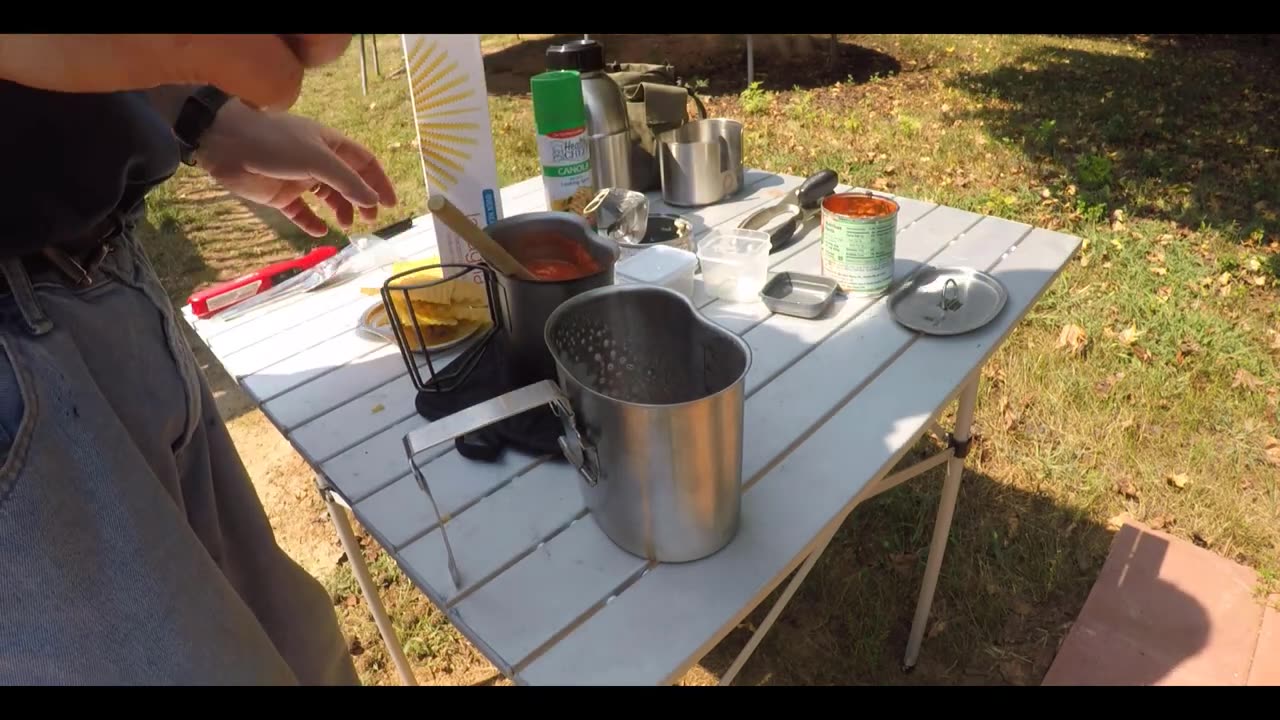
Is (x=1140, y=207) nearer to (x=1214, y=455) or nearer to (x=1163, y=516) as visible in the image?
(x=1214, y=455)

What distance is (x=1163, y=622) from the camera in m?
1.81

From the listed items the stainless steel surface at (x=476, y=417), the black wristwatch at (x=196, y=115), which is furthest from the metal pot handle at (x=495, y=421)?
the black wristwatch at (x=196, y=115)

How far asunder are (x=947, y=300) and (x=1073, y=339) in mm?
1619

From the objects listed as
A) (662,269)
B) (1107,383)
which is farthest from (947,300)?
(1107,383)

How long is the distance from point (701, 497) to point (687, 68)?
22.3 feet

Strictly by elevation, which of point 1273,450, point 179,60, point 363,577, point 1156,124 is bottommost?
point 1273,450

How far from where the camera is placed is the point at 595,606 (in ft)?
2.64

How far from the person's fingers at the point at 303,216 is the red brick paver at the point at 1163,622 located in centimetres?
184

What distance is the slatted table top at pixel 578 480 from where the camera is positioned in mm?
787

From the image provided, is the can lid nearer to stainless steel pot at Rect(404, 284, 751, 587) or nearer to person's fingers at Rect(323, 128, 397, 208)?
person's fingers at Rect(323, 128, 397, 208)

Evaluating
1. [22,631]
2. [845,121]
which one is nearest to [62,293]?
[22,631]

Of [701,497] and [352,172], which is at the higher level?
[352,172]

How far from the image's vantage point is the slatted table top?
0.79 metres

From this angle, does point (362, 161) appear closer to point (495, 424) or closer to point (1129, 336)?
point (495, 424)
